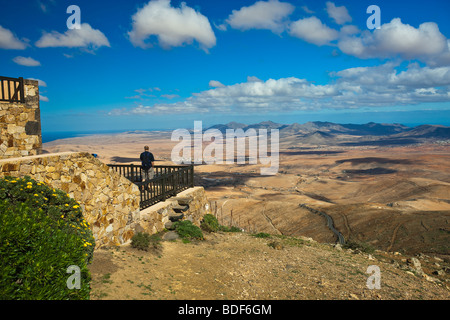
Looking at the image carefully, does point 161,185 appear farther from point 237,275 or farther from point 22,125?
point 237,275

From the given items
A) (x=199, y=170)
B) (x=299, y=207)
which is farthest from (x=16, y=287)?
(x=199, y=170)

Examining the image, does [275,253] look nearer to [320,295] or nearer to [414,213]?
[320,295]

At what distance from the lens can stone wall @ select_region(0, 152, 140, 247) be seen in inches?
204

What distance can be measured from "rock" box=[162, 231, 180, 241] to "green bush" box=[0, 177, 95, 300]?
4167mm

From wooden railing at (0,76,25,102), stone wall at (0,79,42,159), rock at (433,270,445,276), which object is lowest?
rock at (433,270,445,276)

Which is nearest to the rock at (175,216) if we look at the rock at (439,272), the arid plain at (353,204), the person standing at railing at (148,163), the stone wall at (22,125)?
the person standing at railing at (148,163)

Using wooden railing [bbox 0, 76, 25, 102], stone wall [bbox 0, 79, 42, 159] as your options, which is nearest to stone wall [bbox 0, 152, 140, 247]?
stone wall [bbox 0, 79, 42, 159]

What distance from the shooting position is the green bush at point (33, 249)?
312 centimetres

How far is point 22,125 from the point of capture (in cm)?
743

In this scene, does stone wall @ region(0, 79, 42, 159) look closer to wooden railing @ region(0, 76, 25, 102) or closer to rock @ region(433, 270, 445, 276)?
wooden railing @ region(0, 76, 25, 102)

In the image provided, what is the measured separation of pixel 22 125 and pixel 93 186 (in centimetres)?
295
